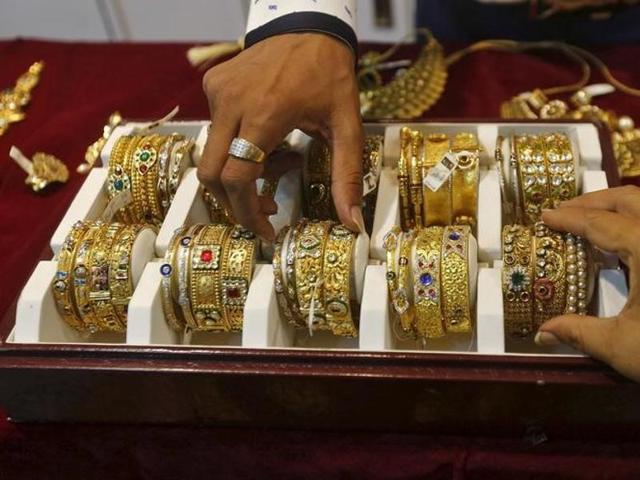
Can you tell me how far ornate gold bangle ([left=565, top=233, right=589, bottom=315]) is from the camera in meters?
0.74

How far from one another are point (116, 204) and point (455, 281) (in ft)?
1.37

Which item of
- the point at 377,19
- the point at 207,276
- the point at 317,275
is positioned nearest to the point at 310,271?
the point at 317,275

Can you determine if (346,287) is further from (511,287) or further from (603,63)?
(603,63)

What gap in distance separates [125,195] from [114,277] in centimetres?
15

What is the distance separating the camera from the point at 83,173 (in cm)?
114

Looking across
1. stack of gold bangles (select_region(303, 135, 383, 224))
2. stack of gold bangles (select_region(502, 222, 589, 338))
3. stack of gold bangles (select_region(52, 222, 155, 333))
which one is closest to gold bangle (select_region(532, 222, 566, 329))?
stack of gold bangles (select_region(502, 222, 589, 338))

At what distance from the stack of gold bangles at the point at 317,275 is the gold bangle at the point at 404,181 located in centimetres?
11

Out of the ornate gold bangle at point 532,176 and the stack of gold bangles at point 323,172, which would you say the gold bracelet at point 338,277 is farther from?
the ornate gold bangle at point 532,176

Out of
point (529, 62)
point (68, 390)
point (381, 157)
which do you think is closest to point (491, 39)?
point (529, 62)

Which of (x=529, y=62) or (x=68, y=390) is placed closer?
(x=68, y=390)

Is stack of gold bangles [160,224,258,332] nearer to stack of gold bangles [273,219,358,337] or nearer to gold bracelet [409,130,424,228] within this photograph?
stack of gold bangles [273,219,358,337]

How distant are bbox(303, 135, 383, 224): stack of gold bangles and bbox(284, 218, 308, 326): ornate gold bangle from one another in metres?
0.08

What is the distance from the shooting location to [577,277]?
74 centimetres

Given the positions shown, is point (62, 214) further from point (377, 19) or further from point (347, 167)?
point (377, 19)
